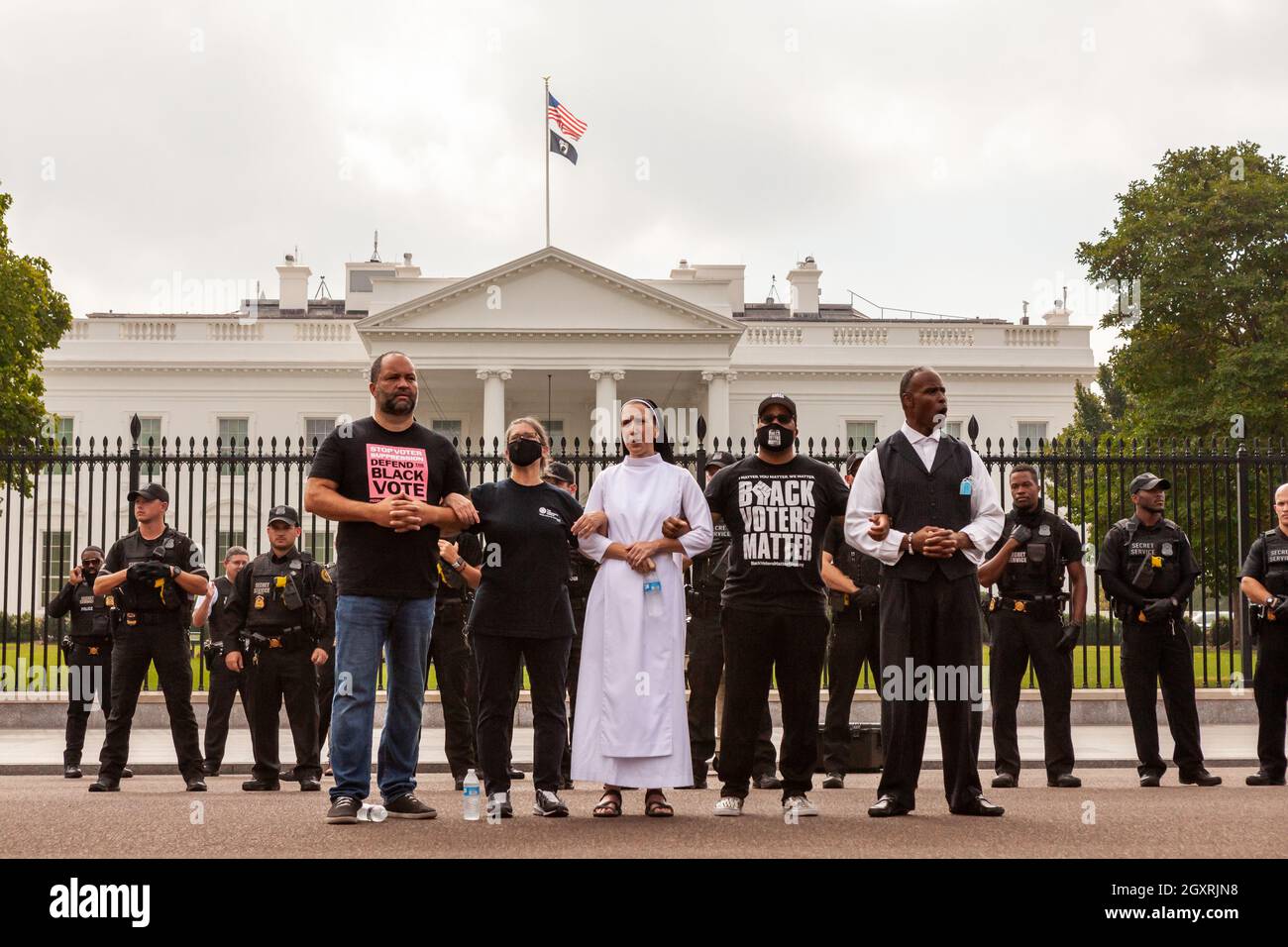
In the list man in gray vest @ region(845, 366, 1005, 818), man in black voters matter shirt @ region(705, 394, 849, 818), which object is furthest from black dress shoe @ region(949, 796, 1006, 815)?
man in black voters matter shirt @ region(705, 394, 849, 818)

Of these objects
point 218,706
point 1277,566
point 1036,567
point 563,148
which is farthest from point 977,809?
point 563,148

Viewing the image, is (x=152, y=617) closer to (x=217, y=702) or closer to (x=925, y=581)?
(x=217, y=702)

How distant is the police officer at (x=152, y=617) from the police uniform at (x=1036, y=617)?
5.14 meters

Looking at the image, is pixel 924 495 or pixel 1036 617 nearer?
pixel 924 495

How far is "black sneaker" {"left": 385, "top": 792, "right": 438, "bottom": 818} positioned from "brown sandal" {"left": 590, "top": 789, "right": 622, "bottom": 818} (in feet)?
2.46

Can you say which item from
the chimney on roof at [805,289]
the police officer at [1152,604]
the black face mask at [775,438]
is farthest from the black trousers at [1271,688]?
the chimney on roof at [805,289]

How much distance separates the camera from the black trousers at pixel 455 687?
8797mm

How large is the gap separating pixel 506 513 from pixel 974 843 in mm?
2613

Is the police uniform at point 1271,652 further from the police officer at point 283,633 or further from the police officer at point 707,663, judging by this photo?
the police officer at point 283,633

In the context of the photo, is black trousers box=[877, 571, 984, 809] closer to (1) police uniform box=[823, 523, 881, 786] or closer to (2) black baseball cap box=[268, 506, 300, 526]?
(1) police uniform box=[823, 523, 881, 786]

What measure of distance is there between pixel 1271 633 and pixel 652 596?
457cm

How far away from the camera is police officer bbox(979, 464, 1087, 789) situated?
9086 mm

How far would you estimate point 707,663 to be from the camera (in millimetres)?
9211
